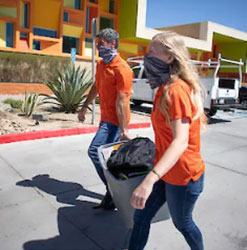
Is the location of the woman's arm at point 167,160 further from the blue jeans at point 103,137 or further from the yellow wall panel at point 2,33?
the yellow wall panel at point 2,33

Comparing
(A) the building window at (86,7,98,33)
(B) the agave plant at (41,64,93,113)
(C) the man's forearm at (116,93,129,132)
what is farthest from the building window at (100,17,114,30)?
(C) the man's forearm at (116,93,129,132)

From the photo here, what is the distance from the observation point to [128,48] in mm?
23125

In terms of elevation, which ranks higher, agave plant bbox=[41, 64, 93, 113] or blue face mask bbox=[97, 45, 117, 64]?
blue face mask bbox=[97, 45, 117, 64]

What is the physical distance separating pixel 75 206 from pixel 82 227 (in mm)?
510

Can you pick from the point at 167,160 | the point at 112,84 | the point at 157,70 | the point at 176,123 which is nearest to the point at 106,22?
the point at 112,84

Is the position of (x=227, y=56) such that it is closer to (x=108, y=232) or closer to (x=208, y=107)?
(x=208, y=107)

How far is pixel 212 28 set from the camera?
2620 cm

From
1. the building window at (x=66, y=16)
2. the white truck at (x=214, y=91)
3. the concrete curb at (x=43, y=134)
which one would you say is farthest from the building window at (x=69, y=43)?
the concrete curb at (x=43, y=134)

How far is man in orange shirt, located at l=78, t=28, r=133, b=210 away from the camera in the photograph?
10.5 feet

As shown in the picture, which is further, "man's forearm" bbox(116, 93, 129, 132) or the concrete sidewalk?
"man's forearm" bbox(116, 93, 129, 132)

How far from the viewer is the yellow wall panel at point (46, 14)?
1789cm

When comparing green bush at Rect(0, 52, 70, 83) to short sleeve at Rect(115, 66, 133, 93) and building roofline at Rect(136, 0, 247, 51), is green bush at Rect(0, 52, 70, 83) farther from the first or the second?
short sleeve at Rect(115, 66, 133, 93)

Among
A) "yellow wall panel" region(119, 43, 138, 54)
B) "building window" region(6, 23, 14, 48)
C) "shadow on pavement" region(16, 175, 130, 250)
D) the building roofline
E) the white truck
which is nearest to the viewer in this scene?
"shadow on pavement" region(16, 175, 130, 250)

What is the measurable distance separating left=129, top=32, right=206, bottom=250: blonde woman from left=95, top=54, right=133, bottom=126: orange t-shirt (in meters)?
1.14
